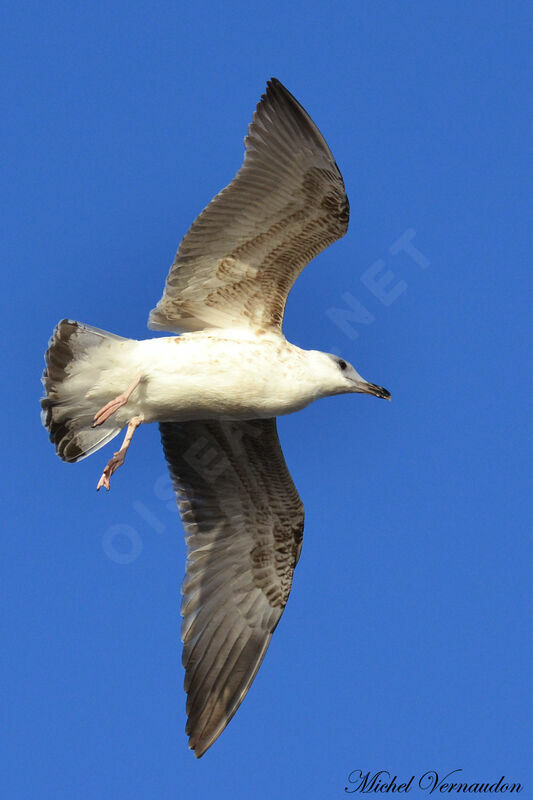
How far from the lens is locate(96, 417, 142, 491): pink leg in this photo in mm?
10016

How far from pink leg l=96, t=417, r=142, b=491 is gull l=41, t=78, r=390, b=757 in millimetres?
10

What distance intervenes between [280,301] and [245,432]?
119 cm

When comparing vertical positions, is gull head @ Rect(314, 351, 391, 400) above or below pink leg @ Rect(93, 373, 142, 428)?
below

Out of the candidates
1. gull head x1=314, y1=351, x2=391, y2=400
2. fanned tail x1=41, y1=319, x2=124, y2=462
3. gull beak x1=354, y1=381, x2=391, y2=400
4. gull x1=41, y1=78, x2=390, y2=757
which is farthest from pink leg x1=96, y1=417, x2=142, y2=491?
gull beak x1=354, y1=381, x2=391, y2=400

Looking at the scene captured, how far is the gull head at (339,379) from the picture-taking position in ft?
34.8

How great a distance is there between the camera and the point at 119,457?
10219 mm

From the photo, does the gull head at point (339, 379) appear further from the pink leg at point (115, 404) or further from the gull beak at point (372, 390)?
the pink leg at point (115, 404)

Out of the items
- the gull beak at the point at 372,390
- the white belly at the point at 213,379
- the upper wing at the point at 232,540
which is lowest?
the upper wing at the point at 232,540

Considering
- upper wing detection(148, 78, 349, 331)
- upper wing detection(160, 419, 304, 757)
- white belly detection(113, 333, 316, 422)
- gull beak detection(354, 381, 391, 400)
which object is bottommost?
upper wing detection(160, 419, 304, 757)

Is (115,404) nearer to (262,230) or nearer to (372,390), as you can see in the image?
(262,230)

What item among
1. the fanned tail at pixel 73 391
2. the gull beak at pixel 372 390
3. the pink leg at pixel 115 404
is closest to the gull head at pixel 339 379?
the gull beak at pixel 372 390

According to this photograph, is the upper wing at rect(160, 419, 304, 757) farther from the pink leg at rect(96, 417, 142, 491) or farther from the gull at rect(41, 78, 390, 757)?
the pink leg at rect(96, 417, 142, 491)

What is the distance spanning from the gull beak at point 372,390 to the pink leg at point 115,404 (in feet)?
5.91

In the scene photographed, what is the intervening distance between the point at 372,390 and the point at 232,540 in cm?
169
